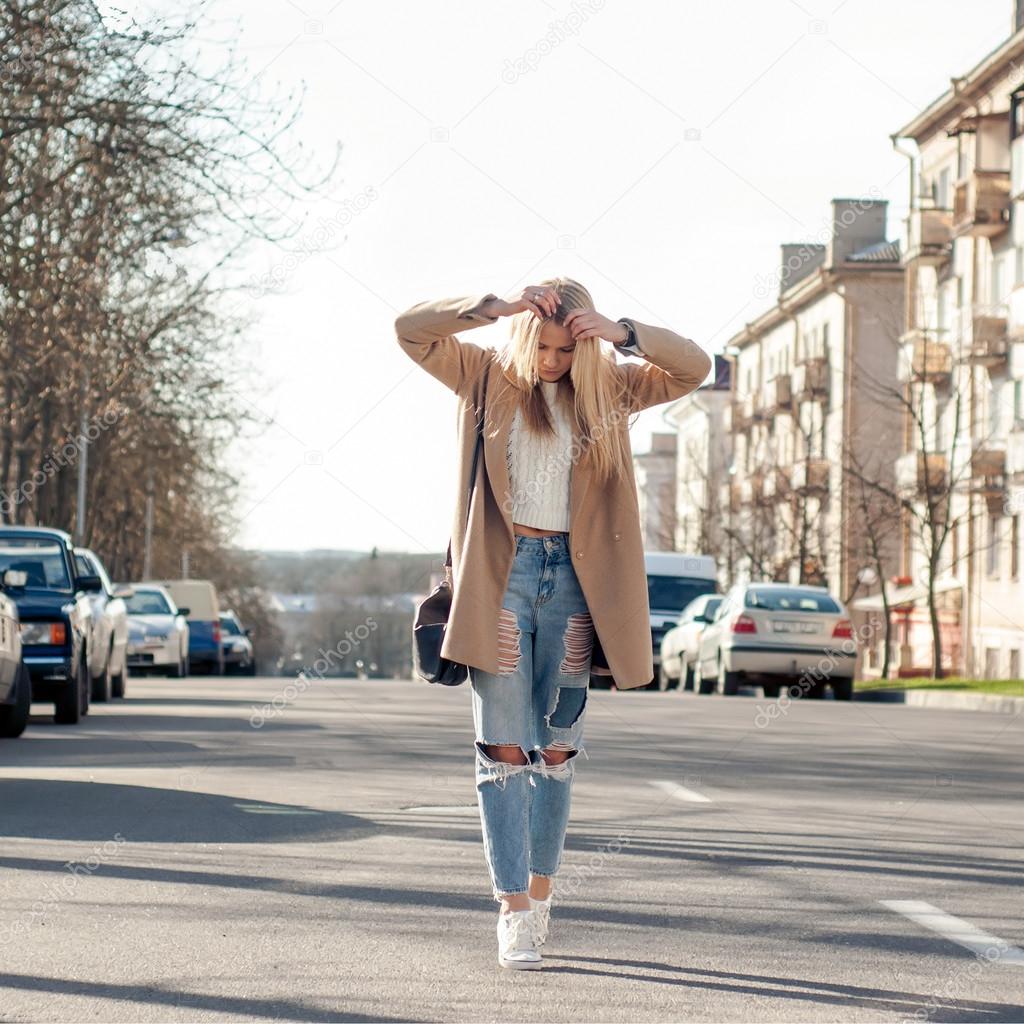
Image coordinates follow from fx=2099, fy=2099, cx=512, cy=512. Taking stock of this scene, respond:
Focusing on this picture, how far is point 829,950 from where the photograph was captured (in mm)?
6184

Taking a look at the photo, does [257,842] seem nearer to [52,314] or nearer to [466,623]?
[466,623]

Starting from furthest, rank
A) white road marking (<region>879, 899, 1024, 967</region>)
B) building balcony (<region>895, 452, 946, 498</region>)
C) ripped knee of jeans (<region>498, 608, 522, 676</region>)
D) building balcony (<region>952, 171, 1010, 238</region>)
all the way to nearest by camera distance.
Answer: building balcony (<region>952, 171, 1010, 238</region>)
building balcony (<region>895, 452, 946, 498</region>)
white road marking (<region>879, 899, 1024, 967</region>)
ripped knee of jeans (<region>498, 608, 522, 676</region>)

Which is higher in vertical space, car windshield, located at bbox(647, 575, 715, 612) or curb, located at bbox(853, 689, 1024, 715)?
car windshield, located at bbox(647, 575, 715, 612)

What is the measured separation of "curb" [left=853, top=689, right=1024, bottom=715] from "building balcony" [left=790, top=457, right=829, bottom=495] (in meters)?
16.4

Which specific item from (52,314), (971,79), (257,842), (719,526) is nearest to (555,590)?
(257,842)

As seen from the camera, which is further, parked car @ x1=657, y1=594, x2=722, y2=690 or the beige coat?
parked car @ x1=657, y1=594, x2=722, y2=690

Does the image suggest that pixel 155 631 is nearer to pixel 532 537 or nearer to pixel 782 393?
pixel 532 537

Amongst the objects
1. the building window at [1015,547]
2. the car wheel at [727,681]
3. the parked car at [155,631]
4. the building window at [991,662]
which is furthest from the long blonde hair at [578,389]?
the building window at [991,662]

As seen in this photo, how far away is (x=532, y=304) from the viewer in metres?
5.72

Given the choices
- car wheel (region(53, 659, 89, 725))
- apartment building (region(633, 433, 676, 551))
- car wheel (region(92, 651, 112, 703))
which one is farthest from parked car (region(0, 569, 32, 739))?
apartment building (region(633, 433, 676, 551))

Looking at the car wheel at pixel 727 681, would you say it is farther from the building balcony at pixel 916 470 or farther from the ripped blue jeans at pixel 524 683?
the ripped blue jeans at pixel 524 683

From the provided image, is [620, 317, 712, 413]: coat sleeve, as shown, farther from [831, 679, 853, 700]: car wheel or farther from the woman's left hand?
[831, 679, 853, 700]: car wheel

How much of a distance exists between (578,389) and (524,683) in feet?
2.77

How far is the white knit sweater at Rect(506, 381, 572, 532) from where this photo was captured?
5.91m
